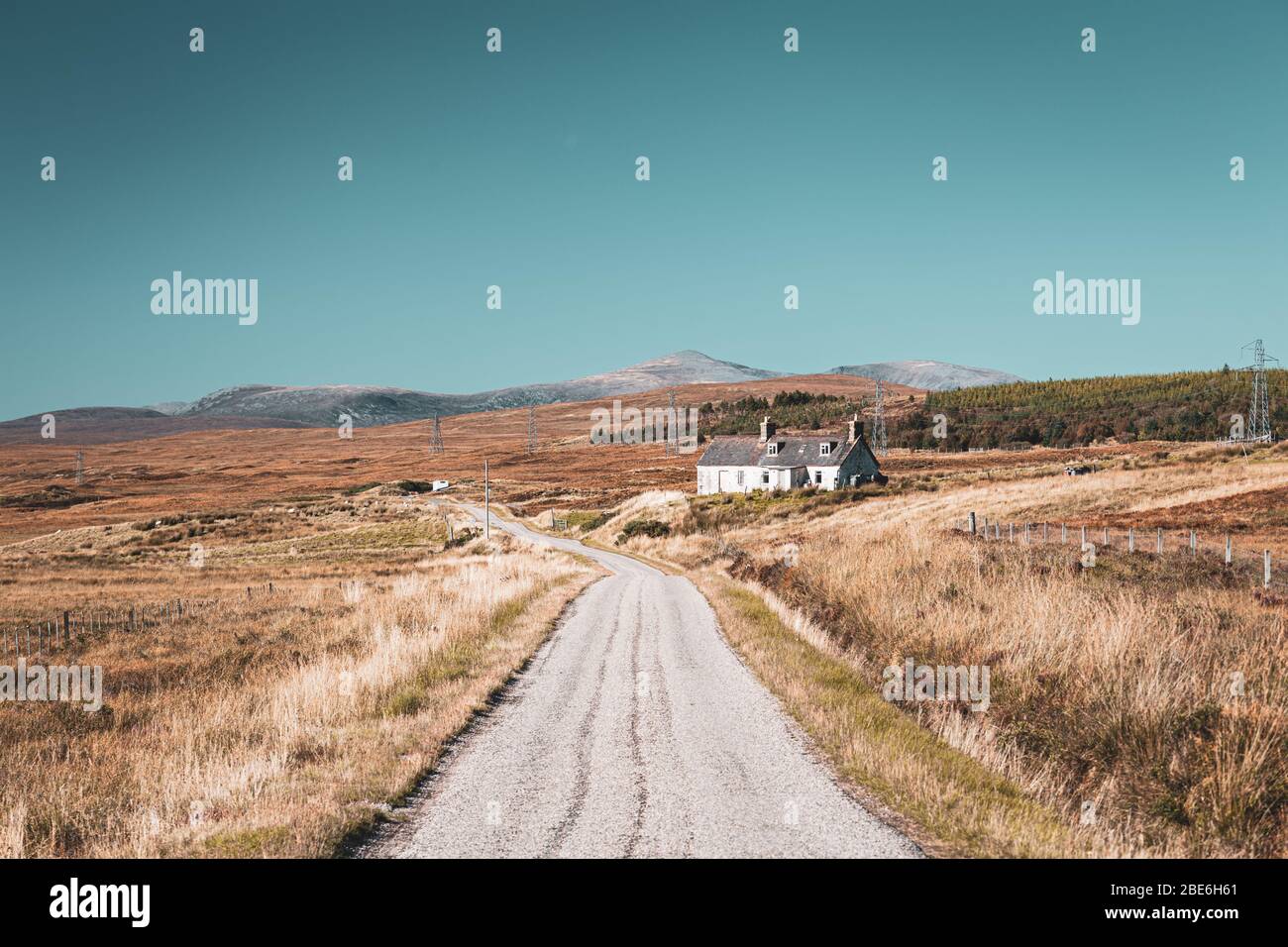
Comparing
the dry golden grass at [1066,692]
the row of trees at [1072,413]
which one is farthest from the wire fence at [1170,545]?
the row of trees at [1072,413]

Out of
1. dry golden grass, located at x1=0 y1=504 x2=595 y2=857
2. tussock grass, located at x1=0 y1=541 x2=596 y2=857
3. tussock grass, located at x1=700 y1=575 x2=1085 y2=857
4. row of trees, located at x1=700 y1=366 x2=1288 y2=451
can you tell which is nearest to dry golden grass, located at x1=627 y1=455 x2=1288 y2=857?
tussock grass, located at x1=700 y1=575 x2=1085 y2=857

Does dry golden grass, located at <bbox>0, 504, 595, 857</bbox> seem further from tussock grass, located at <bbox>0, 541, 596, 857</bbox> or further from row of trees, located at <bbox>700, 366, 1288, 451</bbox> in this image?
row of trees, located at <bbox>700, 366, 1288, 451</bbox>

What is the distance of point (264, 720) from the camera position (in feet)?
37.4

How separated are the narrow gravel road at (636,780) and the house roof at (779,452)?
210 ft

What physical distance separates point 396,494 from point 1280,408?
13118 cm

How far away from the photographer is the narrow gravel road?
662 cm

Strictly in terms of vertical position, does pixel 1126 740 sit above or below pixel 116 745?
above

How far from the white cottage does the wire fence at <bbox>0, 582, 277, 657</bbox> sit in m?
52.1

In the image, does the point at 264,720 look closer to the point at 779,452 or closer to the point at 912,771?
the point at 912,771

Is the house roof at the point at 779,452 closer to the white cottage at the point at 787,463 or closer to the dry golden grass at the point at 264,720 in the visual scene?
the white cottage at the point at 787,463
